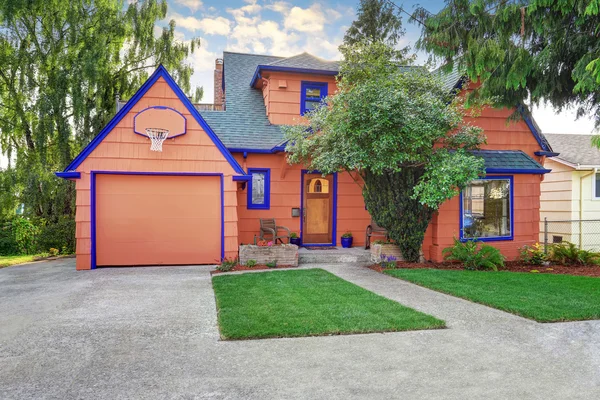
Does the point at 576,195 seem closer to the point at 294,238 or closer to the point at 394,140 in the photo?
the point at 394,140

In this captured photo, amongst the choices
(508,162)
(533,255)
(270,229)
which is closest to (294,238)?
(270,229)

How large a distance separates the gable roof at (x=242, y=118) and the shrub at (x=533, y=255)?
7.35 m

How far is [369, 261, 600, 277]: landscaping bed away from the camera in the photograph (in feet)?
32.0

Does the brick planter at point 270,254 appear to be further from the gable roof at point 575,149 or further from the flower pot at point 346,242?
the gable roof at point 575,149

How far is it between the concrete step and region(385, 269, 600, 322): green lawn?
5.28ft

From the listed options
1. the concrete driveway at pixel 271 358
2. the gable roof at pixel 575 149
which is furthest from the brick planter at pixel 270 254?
the gable roof at pixel 575 149

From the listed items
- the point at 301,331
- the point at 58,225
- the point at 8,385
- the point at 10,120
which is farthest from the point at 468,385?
the point at 10,120

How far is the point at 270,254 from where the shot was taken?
9.89 m

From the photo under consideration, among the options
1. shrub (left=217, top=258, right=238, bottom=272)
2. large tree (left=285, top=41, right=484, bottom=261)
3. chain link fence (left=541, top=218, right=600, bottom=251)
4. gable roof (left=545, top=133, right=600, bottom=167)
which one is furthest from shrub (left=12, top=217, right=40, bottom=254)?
gable roof (left=545, top=133, right=600, bottom=167)

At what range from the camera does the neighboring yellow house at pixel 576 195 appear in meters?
15.2

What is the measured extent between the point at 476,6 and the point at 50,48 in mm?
14035

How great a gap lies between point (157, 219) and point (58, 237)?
5.66 m

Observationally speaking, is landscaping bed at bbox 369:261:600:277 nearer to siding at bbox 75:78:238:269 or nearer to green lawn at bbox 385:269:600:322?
green lawn at bbox 385:269:600:322

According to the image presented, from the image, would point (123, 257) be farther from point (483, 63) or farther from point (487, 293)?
point (483, 63)
